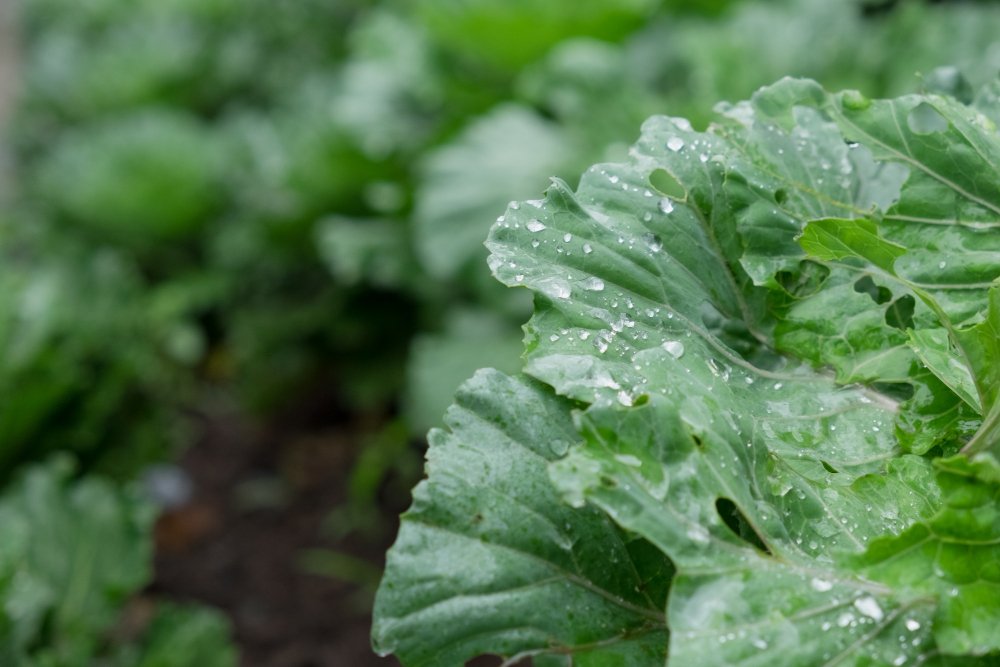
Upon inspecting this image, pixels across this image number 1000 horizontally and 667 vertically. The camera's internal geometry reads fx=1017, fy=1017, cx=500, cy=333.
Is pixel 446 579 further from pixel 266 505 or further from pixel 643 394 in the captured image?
pixel 266 505

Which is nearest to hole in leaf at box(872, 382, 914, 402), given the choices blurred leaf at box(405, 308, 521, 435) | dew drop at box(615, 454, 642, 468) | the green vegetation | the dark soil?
the green vegetation

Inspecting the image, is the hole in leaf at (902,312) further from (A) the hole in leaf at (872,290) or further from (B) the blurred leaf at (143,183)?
(B) the blurred leaf at (143,183)

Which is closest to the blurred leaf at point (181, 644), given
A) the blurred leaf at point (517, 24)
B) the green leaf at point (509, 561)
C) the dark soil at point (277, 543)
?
the dark soil at point (277, 543)

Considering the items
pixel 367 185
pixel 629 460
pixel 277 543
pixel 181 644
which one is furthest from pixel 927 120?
pixel 277 543

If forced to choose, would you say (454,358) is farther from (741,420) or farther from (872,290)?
(741,420)

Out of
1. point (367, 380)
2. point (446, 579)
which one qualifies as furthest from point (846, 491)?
point (367, 380)

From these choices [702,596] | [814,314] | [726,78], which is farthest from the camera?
[726,78]
